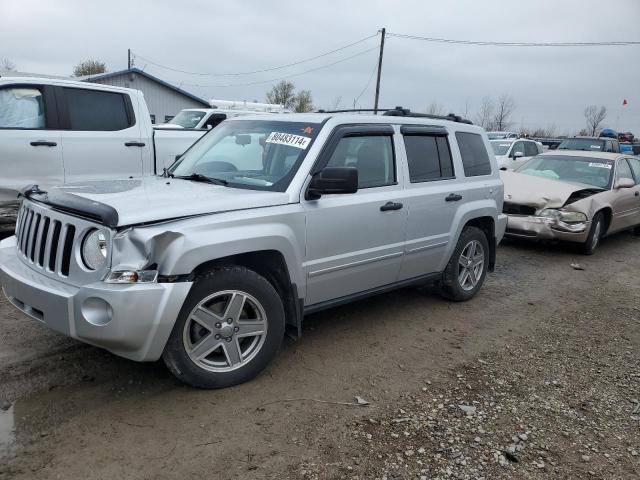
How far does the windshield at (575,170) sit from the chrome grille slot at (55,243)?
812 centimetres

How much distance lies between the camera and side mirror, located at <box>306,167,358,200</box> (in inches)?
143

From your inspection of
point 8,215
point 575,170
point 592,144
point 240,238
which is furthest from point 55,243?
point 592,144

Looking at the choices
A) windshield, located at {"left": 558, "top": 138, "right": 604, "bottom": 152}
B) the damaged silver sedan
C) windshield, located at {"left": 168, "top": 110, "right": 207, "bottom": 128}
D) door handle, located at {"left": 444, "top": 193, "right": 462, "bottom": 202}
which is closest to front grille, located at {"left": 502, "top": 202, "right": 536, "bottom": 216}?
the damaged silver sedan

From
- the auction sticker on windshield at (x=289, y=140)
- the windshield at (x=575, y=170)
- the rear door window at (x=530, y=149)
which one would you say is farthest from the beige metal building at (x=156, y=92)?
the auction sticker on windshield at (x=289, y=140)

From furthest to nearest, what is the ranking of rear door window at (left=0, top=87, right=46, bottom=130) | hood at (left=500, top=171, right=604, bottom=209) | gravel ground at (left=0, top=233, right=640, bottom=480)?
hood at (left=500, top=171, right=604, bottom=209) → rear door window at (left=0, top=87, right=46, bottom=130) → gravel ground at (left=0, top=233, right=640, bottom=480)

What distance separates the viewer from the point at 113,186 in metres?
3.80

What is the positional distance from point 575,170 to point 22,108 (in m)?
8.56

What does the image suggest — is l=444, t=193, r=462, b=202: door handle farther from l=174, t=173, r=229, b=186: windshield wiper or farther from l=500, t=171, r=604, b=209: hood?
l=500, t=171, r=604, b=209: hood

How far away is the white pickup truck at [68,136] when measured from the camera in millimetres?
6148

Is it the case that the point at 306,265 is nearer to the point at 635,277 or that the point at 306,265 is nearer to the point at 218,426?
the point at 218,426

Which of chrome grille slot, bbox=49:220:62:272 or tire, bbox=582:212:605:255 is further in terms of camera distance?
tire, bbox=582:212:605:255

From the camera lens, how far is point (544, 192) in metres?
8.36

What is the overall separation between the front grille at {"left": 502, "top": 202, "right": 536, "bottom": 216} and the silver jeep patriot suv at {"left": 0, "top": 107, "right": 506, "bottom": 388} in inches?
137

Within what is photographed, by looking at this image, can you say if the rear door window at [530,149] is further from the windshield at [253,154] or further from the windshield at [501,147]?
the windshield at [253,154]
